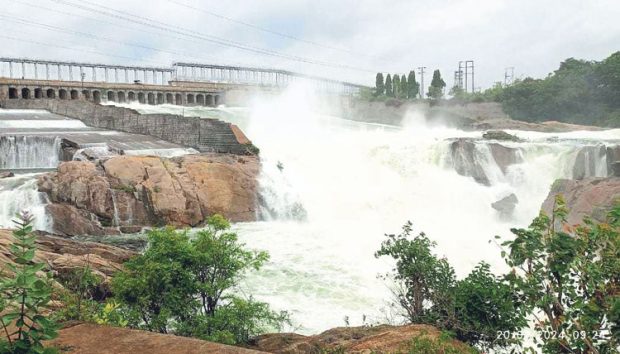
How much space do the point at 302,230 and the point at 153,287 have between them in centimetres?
1105

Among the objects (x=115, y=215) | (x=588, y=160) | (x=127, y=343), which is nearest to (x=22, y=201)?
(x=115, y=215)

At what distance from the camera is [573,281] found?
143 inches

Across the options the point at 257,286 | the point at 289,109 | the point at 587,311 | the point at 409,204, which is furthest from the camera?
the point at 289,109

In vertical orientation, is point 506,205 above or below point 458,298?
below

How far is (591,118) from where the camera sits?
4775cm

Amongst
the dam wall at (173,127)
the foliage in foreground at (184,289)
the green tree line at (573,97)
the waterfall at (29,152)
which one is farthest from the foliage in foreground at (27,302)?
the green tree line at (573,97)

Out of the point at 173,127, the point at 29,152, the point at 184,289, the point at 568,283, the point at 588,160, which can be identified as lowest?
the point at 184,289

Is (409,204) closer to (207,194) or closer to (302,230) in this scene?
(302,230)

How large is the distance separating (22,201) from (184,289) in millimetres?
11505

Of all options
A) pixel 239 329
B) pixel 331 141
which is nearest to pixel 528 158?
pixel 331 141

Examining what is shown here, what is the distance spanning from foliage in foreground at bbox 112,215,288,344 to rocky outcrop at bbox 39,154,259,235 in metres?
9.75

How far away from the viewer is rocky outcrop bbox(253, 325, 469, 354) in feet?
16.2

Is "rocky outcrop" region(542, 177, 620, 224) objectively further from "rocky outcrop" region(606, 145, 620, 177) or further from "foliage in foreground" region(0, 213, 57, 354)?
"foliage in foreground" region(0, 213, 57, 354)

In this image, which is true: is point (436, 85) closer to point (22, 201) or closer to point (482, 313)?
point (22, 201)
